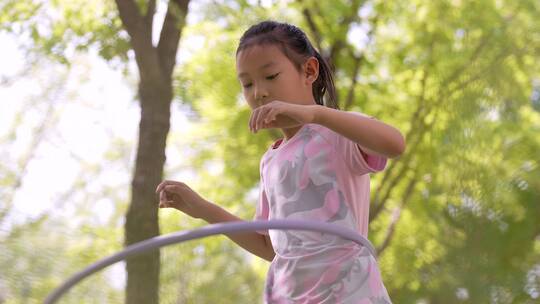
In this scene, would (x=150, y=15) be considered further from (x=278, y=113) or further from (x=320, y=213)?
(x=278, y=113)

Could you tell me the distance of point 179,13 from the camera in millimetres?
5137

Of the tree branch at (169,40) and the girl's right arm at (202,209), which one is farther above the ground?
the girl's right arm at (202,209)

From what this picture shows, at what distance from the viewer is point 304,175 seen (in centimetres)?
176

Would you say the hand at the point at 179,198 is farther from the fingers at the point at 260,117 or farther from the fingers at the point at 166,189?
the fingers at the point at 260,117

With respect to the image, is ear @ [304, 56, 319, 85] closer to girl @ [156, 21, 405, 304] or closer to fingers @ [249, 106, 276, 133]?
girl @ [156, 21, 405, 304]

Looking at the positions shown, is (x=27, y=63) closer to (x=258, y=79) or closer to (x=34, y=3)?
(x=34, y=3)

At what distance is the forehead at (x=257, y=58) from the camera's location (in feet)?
6.01

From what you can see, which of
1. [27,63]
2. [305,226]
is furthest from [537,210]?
[305,226]

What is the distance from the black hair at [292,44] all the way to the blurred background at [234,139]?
0.45 meters

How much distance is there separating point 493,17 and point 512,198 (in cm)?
216

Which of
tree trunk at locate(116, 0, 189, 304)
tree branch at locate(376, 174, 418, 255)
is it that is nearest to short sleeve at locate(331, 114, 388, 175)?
tree trunk at locate(116, 0, 189, 304)

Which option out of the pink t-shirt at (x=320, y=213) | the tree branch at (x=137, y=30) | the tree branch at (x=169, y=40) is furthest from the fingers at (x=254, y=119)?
the tree branch at (x=169, y=40)

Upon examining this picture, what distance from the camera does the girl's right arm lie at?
6.28 ft

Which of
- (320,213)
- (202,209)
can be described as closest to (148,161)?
(202,209)
